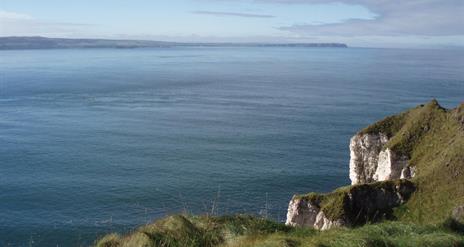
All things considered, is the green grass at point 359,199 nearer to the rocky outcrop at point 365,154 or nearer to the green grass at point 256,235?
the rocky outcrop at point 365,154

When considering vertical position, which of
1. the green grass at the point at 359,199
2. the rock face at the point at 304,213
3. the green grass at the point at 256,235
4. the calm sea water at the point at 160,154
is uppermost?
the green grass at the point at 256,235

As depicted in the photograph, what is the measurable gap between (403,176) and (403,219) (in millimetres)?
17340

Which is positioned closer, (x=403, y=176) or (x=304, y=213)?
(x=304, y=213)

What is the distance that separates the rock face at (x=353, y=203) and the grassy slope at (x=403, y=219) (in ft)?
0.92

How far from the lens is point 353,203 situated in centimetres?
4347

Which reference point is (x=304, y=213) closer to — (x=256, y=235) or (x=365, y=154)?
(x=365, y=154)

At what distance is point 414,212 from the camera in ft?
144

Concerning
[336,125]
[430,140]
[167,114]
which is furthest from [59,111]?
[430,140]

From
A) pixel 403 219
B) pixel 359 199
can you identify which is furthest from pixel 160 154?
pixel 403 219

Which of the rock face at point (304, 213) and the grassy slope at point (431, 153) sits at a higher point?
the grassy slope at point (431, 153)

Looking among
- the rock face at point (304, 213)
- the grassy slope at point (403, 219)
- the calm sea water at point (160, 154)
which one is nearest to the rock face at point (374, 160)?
the grassy slope at point (403, 219)

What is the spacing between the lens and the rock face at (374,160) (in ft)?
195

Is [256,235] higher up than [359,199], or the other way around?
[256,235]

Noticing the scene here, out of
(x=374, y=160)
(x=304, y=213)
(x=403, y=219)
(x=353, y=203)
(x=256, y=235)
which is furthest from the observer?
(x=374, y=160)
